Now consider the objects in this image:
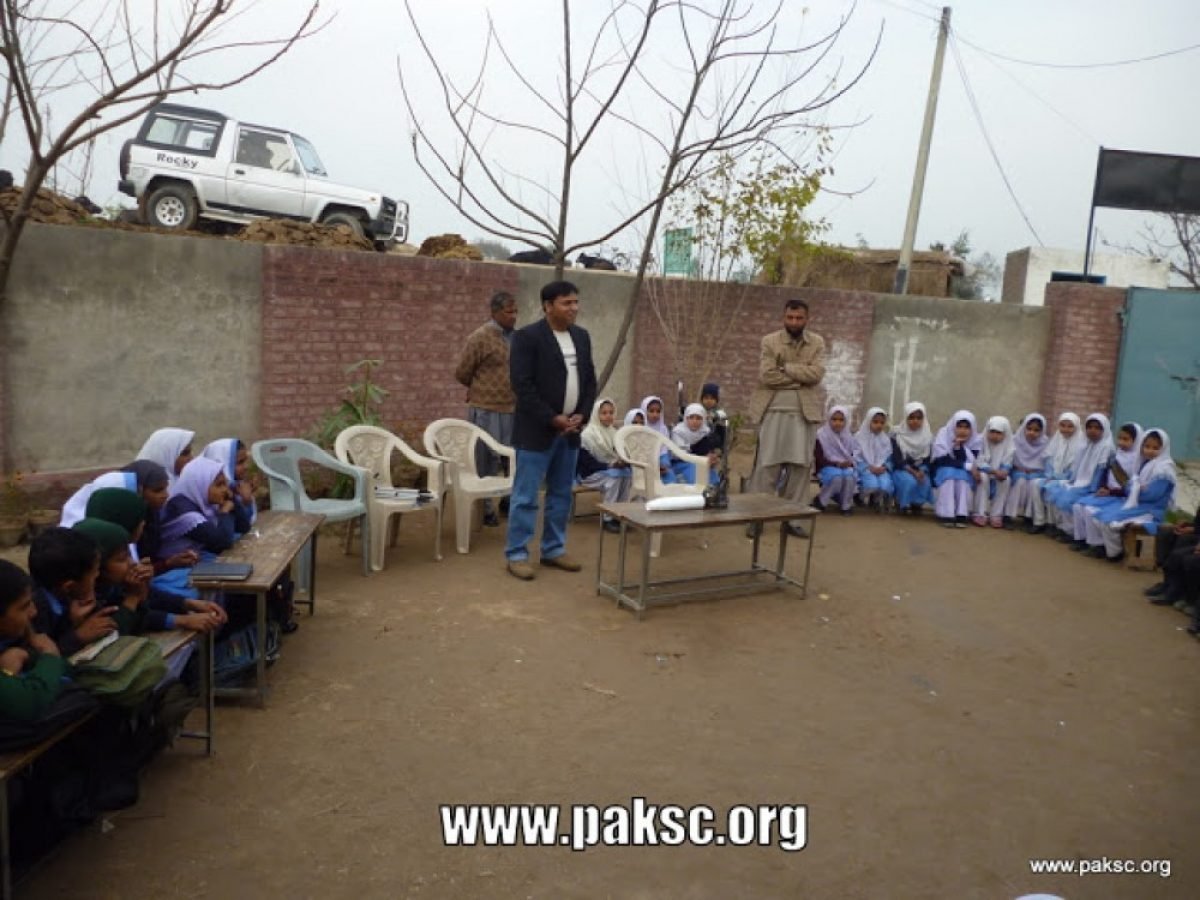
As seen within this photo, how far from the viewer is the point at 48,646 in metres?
2.75

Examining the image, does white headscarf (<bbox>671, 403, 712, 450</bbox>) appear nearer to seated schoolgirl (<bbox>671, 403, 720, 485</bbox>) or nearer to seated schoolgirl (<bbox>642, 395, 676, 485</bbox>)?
seated schoolgirl (<bbox>671, 403, 720, 485</bbox>)

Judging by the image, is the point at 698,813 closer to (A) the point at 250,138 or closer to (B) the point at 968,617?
(B) the point at 968,617

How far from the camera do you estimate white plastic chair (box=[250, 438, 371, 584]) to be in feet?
18.0

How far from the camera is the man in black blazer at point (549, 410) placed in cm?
561

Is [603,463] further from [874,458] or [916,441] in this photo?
[916,441]

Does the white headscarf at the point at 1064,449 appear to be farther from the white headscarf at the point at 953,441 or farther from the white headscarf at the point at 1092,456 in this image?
the white headscarf at the point at 953,441

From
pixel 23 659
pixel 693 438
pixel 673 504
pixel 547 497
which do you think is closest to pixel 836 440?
pixel 693 438

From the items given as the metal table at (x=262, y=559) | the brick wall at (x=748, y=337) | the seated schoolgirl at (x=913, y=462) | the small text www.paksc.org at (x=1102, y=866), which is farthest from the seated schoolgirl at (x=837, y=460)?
the small text www.paksc.org at (x=1102, y=866)

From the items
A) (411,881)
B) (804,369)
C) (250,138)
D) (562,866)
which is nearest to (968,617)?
(804,369)

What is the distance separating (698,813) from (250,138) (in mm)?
10891

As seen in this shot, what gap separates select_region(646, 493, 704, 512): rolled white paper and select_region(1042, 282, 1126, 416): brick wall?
23.3 feet

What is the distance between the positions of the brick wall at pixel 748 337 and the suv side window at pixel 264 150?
5303mm

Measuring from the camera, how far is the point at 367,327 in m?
7.98

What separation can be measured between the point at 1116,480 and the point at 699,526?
415cm
